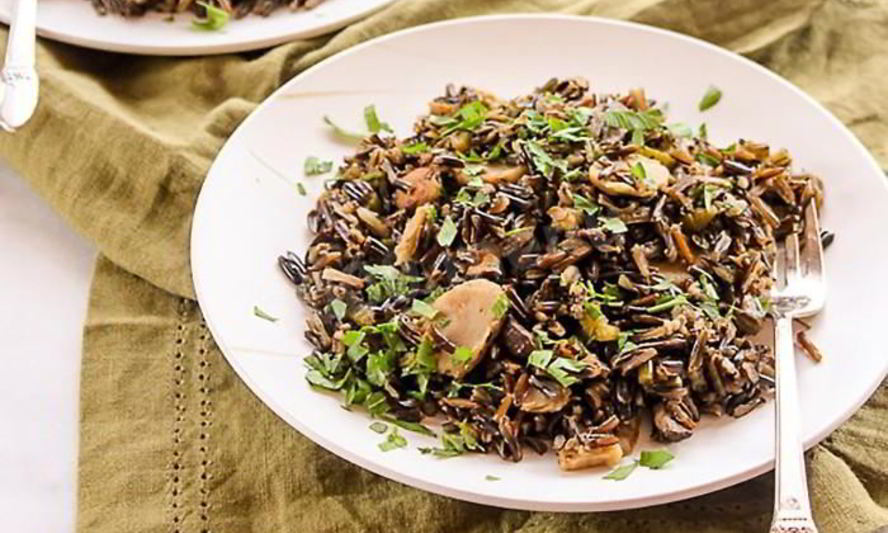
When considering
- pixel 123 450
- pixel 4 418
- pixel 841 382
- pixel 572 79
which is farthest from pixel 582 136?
pixel 4 418

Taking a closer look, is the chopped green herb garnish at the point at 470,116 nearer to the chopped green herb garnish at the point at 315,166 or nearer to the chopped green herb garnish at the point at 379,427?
the chopped green herb garnish at the point at 315,166

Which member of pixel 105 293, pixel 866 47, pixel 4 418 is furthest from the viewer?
pixel 866 47

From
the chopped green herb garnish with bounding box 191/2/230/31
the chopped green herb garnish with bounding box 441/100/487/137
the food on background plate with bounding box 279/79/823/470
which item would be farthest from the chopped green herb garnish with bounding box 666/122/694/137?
the chopped green herb garnish with bounding box 191/2/230/31

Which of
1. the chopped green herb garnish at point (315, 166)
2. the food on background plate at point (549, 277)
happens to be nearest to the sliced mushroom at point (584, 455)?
the food on background plate at point (549, 277)

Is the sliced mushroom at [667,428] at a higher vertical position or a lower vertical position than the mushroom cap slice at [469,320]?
lower

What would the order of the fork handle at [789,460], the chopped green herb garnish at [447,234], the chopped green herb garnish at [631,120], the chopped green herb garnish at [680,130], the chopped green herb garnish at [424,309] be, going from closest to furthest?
the fork handle at [789,460] → the chopped green herb garnish at [424,309] → the chopped green herb garnish at [447,234] → the chopped green herb garnish at [631,120] → the chopped green herb garnish at [680,130]

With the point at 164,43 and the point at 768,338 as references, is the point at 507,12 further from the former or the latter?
the point at 768,338
